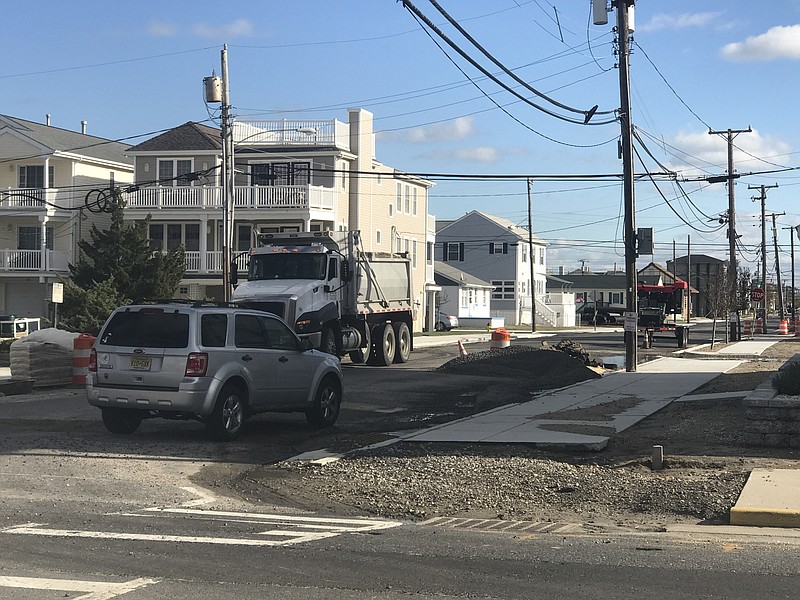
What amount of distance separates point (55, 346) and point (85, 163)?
102ft

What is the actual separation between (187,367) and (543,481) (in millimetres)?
4877

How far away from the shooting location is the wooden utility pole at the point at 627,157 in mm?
27766

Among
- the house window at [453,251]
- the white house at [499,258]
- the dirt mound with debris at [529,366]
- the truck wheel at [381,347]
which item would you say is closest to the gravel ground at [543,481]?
the dirt mound with debris at [529,366]

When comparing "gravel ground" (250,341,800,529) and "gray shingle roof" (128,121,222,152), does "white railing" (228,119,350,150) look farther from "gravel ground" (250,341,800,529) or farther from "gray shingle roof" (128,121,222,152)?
"gravel ground" (250,341,800,529)

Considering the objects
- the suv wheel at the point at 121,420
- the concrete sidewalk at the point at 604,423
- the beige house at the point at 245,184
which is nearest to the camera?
the concrete sidewalk at the point at 604,423

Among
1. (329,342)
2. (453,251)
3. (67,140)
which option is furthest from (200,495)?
(453,251)

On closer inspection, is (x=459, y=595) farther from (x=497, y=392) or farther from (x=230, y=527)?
(x=497, y=392)

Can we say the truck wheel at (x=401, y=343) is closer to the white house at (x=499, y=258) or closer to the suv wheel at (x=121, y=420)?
the suv wheel at (x=121, y=420)

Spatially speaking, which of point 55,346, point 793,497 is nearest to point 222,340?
point 793,497

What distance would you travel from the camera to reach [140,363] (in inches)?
525

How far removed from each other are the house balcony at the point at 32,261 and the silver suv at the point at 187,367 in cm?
3542

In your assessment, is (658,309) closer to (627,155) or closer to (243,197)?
(627,155)

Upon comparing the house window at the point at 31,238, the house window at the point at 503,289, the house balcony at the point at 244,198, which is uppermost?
the house balcony at the point at 244,198

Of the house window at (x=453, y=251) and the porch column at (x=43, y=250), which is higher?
the house window at (x=453, y=251)
